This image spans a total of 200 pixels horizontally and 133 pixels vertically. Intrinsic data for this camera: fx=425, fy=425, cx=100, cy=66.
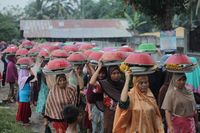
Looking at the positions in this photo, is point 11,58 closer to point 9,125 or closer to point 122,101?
point 9,125

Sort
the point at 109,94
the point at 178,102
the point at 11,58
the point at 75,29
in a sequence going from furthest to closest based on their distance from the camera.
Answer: the point at 75,29
the point at 11,58
the point at 109,94
the point at 178,102

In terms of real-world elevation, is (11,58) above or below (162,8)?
below

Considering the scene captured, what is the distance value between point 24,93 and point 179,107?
4592 mm

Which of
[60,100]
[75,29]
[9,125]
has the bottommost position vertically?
[9,125]

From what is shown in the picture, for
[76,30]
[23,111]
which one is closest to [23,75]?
[23,111]

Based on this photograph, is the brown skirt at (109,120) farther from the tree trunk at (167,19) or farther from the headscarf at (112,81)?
the tree trunk at (167,19)

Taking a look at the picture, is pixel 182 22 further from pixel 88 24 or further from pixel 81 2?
pixel 81 2

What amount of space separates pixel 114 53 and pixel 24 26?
36899 millimetres

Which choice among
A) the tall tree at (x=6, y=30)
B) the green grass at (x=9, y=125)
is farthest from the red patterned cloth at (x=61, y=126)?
the tall tree at (x=6, y=30)

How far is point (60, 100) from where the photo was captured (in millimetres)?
5902

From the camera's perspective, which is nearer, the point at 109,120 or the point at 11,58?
the point at 109,120

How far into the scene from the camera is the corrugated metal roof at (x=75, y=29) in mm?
40156

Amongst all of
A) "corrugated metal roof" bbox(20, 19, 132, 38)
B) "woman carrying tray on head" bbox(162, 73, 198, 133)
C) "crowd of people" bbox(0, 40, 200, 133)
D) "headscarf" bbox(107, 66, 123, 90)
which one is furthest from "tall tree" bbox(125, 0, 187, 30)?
"corrugated metal roof" bbox(20, 19, 132, 38)

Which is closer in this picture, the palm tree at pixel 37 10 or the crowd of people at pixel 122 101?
the crowd of people at pixel 122 101
